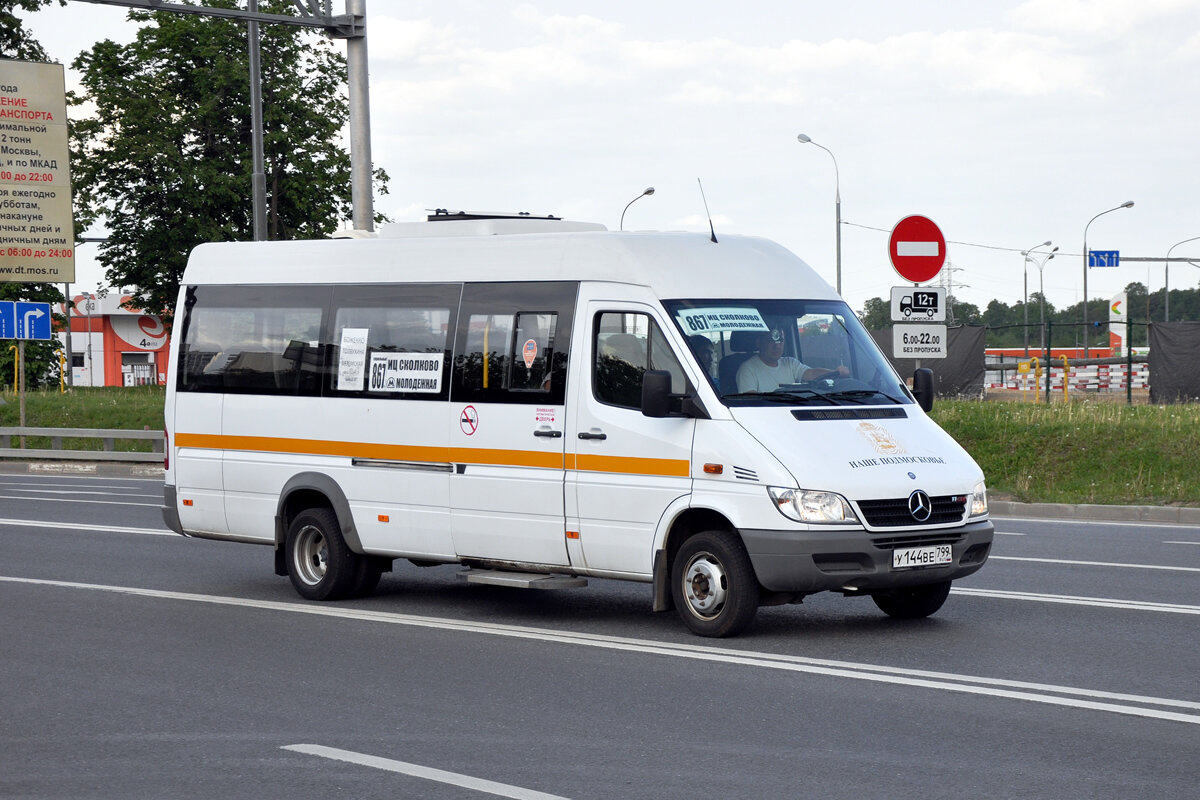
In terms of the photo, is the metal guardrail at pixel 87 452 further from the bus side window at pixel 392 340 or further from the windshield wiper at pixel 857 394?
the windshield wiper at pixel 857 394

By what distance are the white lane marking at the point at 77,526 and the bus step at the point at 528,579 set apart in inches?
264

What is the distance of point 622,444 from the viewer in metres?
10.2

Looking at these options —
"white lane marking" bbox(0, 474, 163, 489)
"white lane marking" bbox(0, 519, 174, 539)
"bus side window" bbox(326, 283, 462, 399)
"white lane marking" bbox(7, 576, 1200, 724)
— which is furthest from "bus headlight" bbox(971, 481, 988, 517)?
"white lane marking" bbox(0, 474, 163, 489)

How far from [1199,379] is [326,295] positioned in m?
25.5

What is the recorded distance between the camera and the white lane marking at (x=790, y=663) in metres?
7.69

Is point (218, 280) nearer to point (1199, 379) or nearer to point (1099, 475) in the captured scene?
point (1099, 475)

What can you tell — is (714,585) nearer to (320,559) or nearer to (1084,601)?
(1084,601)

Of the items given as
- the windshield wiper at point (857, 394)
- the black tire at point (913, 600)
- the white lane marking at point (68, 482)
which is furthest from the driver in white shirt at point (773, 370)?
the white lane marking at point (68, 482)

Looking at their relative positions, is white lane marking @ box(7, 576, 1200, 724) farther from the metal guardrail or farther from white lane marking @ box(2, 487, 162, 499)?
the metal guardrail

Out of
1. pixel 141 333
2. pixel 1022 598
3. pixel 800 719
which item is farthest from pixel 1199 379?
pixel 141 333

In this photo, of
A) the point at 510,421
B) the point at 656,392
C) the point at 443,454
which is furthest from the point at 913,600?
the point at 443,454

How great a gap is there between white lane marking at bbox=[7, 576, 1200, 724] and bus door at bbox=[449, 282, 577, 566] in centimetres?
62

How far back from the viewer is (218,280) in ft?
42.5

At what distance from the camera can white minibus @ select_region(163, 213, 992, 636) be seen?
31.4ft
